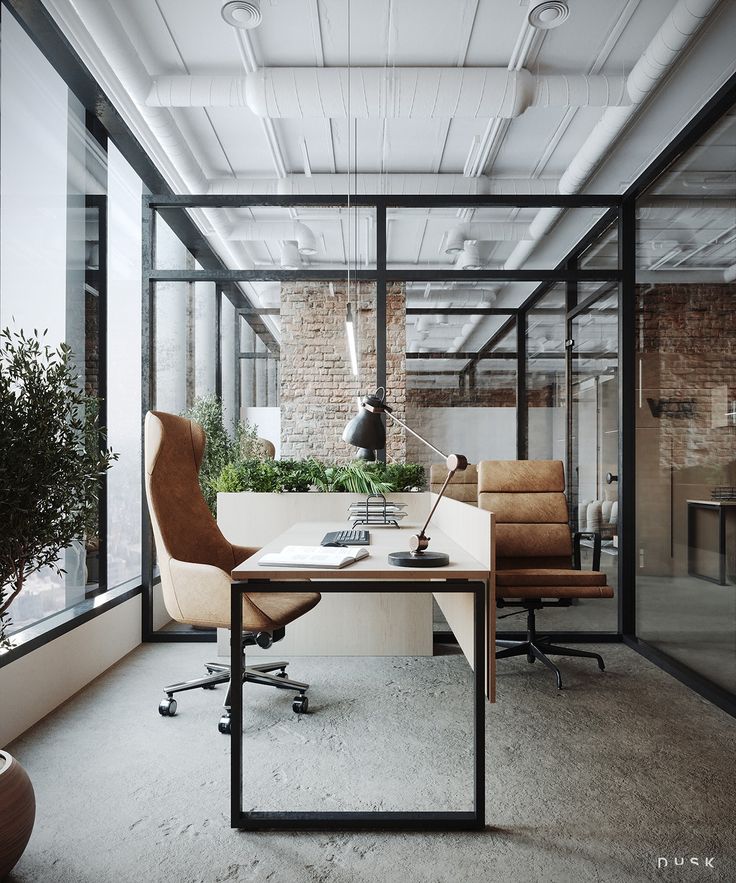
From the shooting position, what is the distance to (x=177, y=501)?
2.99 metres

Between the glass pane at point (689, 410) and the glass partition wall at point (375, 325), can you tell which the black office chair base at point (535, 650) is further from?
the glass partition wall at point (375, 325)

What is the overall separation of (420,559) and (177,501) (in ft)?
4.76

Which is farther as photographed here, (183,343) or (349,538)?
(183,343)

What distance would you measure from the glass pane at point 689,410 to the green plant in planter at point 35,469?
2744mm

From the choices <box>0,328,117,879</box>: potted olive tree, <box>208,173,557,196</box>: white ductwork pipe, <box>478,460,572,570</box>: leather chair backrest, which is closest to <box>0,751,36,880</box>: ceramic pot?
<box>0,328,117,879</box>: potted olive tree

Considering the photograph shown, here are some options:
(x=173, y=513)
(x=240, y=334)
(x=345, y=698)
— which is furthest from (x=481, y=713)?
(x=240, y=334)

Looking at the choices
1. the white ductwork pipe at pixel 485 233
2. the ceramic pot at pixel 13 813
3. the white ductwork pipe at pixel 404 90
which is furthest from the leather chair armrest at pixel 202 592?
the white ductwork pipe at pixel 485 233

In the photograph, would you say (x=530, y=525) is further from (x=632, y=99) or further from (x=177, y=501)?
(x=632, y=99)

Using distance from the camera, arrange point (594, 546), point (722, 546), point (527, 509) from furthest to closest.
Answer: point (594, 546) → point (527, 509) → point (722, 546)

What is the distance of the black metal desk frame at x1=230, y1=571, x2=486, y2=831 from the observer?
194 centimetres

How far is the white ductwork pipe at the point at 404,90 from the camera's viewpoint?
325 cm

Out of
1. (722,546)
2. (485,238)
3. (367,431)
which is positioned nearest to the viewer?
(367,431)

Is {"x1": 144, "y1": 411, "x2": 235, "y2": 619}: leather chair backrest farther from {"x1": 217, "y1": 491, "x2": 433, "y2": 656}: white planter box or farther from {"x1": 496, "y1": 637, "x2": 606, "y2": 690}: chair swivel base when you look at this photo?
{"x1": 496, "y1": 637, "x2": 606, "y2": 690}: chair swivel base

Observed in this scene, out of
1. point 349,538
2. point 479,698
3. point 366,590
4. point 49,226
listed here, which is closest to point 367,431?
point 349,538
